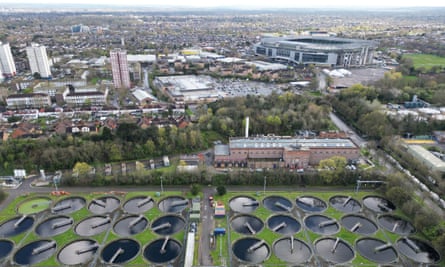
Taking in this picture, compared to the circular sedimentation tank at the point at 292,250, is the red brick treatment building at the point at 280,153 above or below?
above

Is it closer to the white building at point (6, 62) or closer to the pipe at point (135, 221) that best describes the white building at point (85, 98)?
the white building at point (6, 62)

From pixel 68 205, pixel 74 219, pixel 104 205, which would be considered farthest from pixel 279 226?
pixel 68 205

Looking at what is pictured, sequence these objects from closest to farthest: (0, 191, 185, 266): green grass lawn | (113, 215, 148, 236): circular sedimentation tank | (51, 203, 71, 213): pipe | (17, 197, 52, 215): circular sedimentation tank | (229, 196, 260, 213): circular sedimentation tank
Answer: (0, 191, 185, 266): green grass lawn
(113, 215, 148, 236): circular sedimentation tank
(17, 197, 52, 215): circular sedimentation tank
(51, 203, 71, 213): pipe
(229, 196, 260, 213): circular sedimentation tank

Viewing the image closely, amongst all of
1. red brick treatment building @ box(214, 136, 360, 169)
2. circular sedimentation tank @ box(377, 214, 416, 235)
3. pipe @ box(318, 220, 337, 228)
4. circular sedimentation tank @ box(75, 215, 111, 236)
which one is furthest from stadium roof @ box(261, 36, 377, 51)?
circular sedimentation tank @ box(75, 215, 111, 236)

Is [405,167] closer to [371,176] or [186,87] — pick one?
[371,176]

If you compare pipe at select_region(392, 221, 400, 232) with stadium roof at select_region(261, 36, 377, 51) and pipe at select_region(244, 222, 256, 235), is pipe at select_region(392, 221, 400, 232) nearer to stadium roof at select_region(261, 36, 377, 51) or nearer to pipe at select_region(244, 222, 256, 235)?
pipe at select_region(244, 222, 256, 235)

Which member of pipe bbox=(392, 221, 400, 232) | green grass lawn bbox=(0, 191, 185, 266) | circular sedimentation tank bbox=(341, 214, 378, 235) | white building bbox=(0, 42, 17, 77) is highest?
white building bbox=(0, 42, 17, 77)

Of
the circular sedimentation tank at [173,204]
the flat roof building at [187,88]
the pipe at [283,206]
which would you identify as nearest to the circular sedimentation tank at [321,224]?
the pipe at [283,206]
